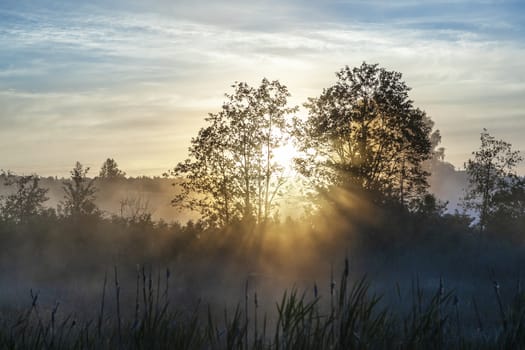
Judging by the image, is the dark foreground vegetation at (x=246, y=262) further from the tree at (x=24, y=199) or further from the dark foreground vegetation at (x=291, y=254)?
the tree at (x=24, y=199)

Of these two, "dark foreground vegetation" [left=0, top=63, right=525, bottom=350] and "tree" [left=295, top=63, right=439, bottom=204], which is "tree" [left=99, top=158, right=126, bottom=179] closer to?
"dark foreground vegetation" [left=0, top=63, right=525, bottom=350]

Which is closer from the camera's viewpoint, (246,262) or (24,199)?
(246,262)

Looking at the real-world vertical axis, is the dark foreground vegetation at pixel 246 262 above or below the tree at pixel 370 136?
below

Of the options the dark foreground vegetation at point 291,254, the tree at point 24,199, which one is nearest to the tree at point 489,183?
the dark foreground vegetation at point 291,254

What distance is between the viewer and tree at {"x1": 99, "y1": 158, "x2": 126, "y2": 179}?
81.8m

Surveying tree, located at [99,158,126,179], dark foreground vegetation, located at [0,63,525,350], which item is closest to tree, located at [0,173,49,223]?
dark foreground vegetation, located at [0,63,525,350]

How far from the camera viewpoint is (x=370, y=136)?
44344mm

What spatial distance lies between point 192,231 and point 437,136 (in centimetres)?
7082

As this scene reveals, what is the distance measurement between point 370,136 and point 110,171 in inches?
1813

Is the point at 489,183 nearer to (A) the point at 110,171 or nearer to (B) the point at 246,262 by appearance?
(B) the point at 246,262

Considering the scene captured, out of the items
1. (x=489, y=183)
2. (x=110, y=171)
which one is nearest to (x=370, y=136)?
(x=489, y=183)

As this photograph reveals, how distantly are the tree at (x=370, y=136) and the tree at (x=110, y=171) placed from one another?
4116 cm

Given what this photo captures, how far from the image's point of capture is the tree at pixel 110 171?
268 feet

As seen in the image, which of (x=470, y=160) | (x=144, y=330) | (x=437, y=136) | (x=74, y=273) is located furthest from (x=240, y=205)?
(x=437, y=136)
